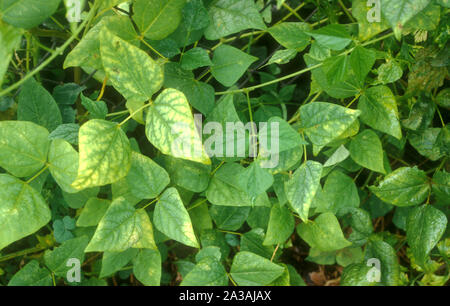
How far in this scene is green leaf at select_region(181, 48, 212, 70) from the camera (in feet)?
2.72

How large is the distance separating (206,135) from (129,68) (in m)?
0.23

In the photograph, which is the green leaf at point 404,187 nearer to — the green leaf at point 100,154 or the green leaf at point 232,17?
the green leaf at point 232,17

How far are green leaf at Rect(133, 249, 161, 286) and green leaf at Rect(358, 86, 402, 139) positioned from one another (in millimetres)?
592

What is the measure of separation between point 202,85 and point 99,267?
2.06 feet

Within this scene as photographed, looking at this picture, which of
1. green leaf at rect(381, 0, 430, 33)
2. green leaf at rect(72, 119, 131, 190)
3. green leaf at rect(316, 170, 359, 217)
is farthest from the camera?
green leaf at rect(316, 170, 359, 217)

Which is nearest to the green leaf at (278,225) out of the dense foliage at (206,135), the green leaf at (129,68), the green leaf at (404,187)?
the dense foliage at (206,135)

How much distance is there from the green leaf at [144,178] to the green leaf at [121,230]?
4 cm

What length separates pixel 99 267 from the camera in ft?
3.69

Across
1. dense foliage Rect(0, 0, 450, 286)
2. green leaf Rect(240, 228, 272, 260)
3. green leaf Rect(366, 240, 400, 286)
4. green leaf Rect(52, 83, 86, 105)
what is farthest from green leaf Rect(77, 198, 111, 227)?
green leaf Rect(366, 240, 400, 286)

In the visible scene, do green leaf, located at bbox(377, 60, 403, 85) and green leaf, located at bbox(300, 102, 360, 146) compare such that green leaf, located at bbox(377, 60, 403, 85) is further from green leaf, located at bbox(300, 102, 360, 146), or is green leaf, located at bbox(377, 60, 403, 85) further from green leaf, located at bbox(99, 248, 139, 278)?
green leaf, located at bbox(99, 248, 139, 278)

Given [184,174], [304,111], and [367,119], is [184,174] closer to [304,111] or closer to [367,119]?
[304,111]

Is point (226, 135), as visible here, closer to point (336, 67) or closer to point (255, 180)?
point (255, 180)

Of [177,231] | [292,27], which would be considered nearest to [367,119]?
[292,27]

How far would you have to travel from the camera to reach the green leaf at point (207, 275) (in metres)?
0.85
